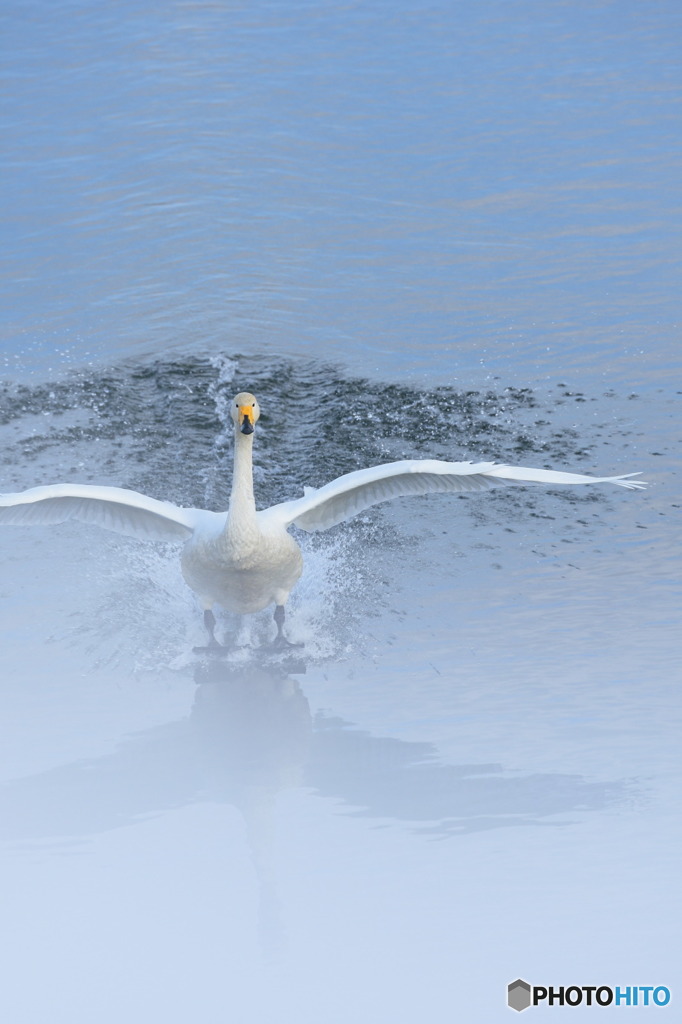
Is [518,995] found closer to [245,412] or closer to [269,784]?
[269,784]

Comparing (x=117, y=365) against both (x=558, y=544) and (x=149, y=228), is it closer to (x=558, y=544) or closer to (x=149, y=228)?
A: (x=149, y=228)

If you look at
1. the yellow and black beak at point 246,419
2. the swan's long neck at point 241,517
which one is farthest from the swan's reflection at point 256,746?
the yellow and black beak at point 246,419

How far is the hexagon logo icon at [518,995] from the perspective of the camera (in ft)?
20.4

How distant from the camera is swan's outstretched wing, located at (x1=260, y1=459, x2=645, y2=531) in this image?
10086mm

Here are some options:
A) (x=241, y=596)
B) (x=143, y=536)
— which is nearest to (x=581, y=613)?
(x=241, y=596)

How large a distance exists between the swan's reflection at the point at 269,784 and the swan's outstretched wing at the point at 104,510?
2018 millimetres

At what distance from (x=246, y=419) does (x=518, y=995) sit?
15.5ft

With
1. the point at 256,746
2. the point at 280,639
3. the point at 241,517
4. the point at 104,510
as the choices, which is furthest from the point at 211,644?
the point at 256,746

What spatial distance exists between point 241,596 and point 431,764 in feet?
8.55

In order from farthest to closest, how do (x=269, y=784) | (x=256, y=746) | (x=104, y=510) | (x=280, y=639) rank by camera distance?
(x=104, y=510) < (x=280, y=639) < (x=256, y=746) < (x=269, y=784)

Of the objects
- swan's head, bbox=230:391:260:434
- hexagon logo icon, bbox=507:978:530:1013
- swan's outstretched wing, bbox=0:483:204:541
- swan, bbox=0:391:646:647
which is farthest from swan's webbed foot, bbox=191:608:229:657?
hexagon logo icon, bbox=507:978:530:1013

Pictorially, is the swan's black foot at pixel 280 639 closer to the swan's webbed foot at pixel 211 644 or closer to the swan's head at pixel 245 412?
the swan's webbed foot at pixel 211 644

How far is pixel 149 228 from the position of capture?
858 inches

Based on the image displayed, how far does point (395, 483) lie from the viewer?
10805 mm
